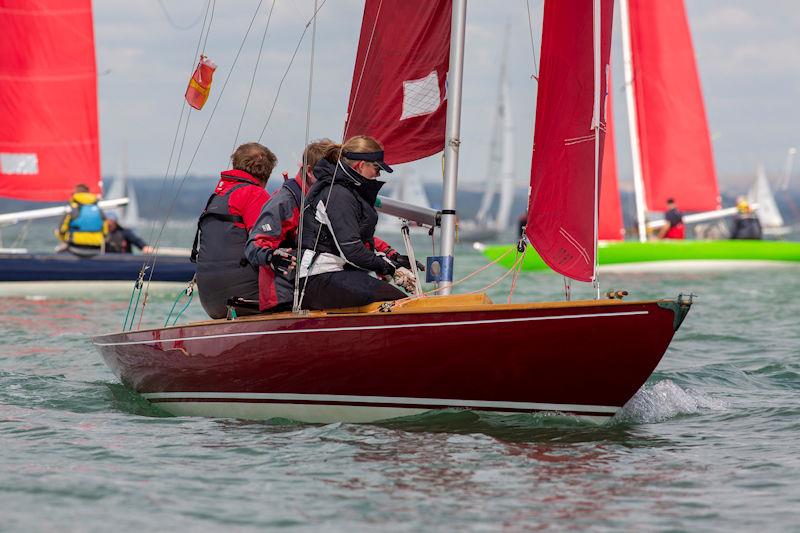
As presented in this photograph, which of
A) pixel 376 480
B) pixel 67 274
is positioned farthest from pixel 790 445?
pixel 67 274

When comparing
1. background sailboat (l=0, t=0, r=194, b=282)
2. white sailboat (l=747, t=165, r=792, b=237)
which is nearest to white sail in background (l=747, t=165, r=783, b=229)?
white sailboat (l=747, t=165, r=792, b=237)

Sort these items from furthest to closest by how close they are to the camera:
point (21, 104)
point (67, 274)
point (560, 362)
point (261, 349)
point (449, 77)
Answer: point (21, 104)
point (67, 274)
point (449, 77)
point (261, 349)
point (560, 362)

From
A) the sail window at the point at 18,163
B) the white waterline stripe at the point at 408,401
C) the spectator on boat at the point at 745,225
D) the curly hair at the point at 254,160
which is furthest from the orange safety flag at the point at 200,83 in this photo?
the spectator on boat at the point at 745,225

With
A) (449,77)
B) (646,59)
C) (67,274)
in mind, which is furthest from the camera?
(646,59)

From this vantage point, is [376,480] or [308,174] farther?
[308,174]

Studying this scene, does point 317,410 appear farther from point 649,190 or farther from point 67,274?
point 649,190

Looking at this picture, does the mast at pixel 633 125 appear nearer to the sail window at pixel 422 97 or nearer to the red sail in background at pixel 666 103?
the red sail in background at pixel 666 103

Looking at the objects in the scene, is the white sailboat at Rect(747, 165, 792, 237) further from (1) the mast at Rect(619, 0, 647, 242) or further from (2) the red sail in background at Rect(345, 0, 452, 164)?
(2) the red sail in background at Rect(345, 0, 452, 164)

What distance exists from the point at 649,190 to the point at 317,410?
74.7ft

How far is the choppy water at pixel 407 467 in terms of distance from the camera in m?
5.06

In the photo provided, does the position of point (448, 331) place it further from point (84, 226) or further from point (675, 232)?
point (675, 232)

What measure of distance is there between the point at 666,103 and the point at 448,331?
2355 centimetres

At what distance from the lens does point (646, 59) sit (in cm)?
2870

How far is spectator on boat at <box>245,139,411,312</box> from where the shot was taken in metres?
6.88
